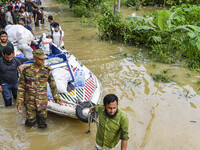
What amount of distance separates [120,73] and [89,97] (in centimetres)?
256

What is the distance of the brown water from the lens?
13.6ft

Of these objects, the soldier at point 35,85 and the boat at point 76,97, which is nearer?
the soldier at point 35,85

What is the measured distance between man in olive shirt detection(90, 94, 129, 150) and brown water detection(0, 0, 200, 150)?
1259mm

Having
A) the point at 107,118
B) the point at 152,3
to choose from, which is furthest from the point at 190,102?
the point at 152,3

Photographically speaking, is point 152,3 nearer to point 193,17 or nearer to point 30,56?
point 193,17

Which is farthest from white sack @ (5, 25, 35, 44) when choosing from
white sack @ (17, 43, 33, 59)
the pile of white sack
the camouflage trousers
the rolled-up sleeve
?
the rolled-up sleeve

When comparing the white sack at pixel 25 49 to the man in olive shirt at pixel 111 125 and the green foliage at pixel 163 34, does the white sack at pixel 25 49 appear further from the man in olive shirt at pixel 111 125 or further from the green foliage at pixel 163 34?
the green foliage at pixel 163 34

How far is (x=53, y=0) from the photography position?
1051 inches

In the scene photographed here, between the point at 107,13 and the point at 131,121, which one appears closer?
the point at 131,121

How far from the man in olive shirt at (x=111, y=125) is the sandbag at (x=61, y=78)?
1.80 metres

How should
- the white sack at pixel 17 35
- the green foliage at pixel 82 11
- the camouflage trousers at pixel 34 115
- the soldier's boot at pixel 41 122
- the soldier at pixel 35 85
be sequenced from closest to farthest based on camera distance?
the soldier at pixel 35 85 < the camouflage trousers at pixel 34 115 < the soldier's boot at pixel 41 122 < the white sack at pixel 17 35 < the green foliage at pixel 82 11

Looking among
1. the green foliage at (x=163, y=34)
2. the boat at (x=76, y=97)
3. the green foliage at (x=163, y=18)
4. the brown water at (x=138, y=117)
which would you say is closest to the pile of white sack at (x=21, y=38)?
the boat at (x=76, y=97)

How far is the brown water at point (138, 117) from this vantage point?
414 centimetres

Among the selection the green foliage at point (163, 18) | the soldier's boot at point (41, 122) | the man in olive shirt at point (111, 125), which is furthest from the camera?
the green foliage at point (163, 18)
